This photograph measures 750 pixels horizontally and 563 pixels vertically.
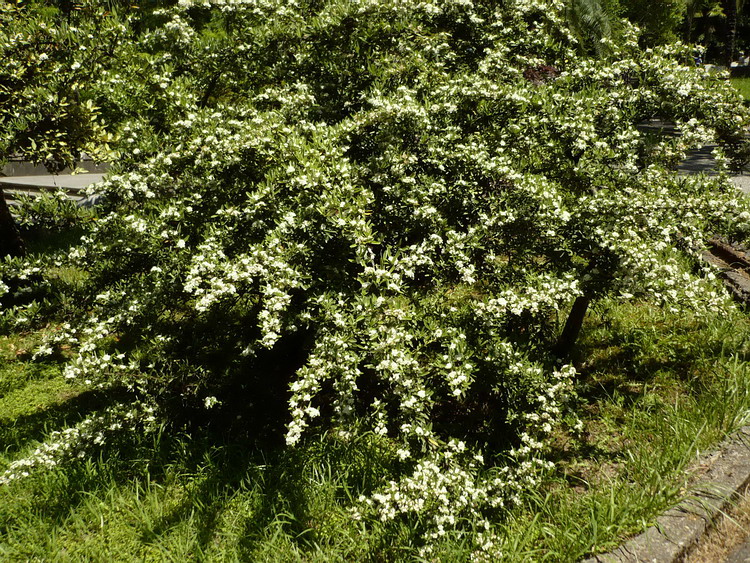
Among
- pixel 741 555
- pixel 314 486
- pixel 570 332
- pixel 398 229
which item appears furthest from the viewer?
pixel 570 332

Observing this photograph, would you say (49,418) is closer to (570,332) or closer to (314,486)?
(314,486)

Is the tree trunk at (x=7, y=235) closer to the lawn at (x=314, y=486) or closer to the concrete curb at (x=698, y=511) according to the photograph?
the lawn at (x=314, y=486)

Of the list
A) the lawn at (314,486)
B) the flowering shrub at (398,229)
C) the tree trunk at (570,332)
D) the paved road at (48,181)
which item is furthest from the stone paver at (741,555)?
the paved road at (48,181)

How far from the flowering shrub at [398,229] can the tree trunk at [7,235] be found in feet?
8.57

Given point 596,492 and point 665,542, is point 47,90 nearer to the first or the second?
point 596,492

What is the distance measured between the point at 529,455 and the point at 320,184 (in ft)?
7.37

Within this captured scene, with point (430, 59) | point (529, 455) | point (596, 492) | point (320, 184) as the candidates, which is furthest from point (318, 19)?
point (596, 492)

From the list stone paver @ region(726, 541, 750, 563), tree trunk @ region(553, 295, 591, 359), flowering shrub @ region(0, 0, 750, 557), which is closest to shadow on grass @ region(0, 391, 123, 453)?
flowering shrub @ region(0, 0, 750, 557)

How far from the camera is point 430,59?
15.5 feet

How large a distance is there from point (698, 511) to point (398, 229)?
2.57 m

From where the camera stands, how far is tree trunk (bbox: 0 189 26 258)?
5.88 m

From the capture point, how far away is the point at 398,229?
384cm

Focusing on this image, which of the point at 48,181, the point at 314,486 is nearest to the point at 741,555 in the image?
the point at 314,486

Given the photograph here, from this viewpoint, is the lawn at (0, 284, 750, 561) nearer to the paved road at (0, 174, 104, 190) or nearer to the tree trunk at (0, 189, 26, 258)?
the tree trunk at (0, 189, 26, 258)
